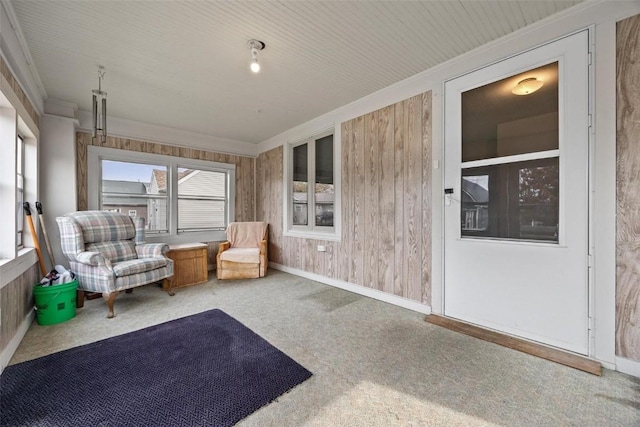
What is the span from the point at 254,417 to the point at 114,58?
3.13 metres

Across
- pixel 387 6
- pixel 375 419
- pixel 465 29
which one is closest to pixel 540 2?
pixel 465 29

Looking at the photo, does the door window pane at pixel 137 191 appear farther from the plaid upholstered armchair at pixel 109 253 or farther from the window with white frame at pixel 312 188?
the window with white frame at pixel 312 188

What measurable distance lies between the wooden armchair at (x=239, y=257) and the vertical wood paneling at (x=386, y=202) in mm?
1995

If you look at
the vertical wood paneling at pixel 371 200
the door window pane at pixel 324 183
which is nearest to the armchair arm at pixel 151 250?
the door window pane at pixel 324 183

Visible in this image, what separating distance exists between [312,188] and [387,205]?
1.52 metres

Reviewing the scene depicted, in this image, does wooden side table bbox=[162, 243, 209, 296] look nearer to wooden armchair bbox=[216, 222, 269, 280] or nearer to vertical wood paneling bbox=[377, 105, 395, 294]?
wooden armchair bbox=[216, 222, 269, 280]

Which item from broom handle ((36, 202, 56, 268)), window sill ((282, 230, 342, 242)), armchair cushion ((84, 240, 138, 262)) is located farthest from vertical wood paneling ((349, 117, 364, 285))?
broom handle ((36, 202, 56, 268))

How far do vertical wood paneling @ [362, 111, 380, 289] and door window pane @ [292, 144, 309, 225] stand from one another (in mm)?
1317

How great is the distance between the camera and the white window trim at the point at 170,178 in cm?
382

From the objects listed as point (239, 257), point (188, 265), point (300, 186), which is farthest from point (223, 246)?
point (300, 186)

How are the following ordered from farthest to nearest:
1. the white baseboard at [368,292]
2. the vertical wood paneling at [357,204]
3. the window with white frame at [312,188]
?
the window with white frame at [312,188] < the vertical wood paneling at [357,204] < the white baseboard at [368,292]

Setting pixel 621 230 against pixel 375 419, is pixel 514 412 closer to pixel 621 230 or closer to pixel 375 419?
pixel 375 419

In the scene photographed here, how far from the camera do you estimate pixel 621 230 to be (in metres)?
1.77

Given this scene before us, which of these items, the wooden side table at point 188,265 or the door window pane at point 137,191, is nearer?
the wooden side table at point 188,265
